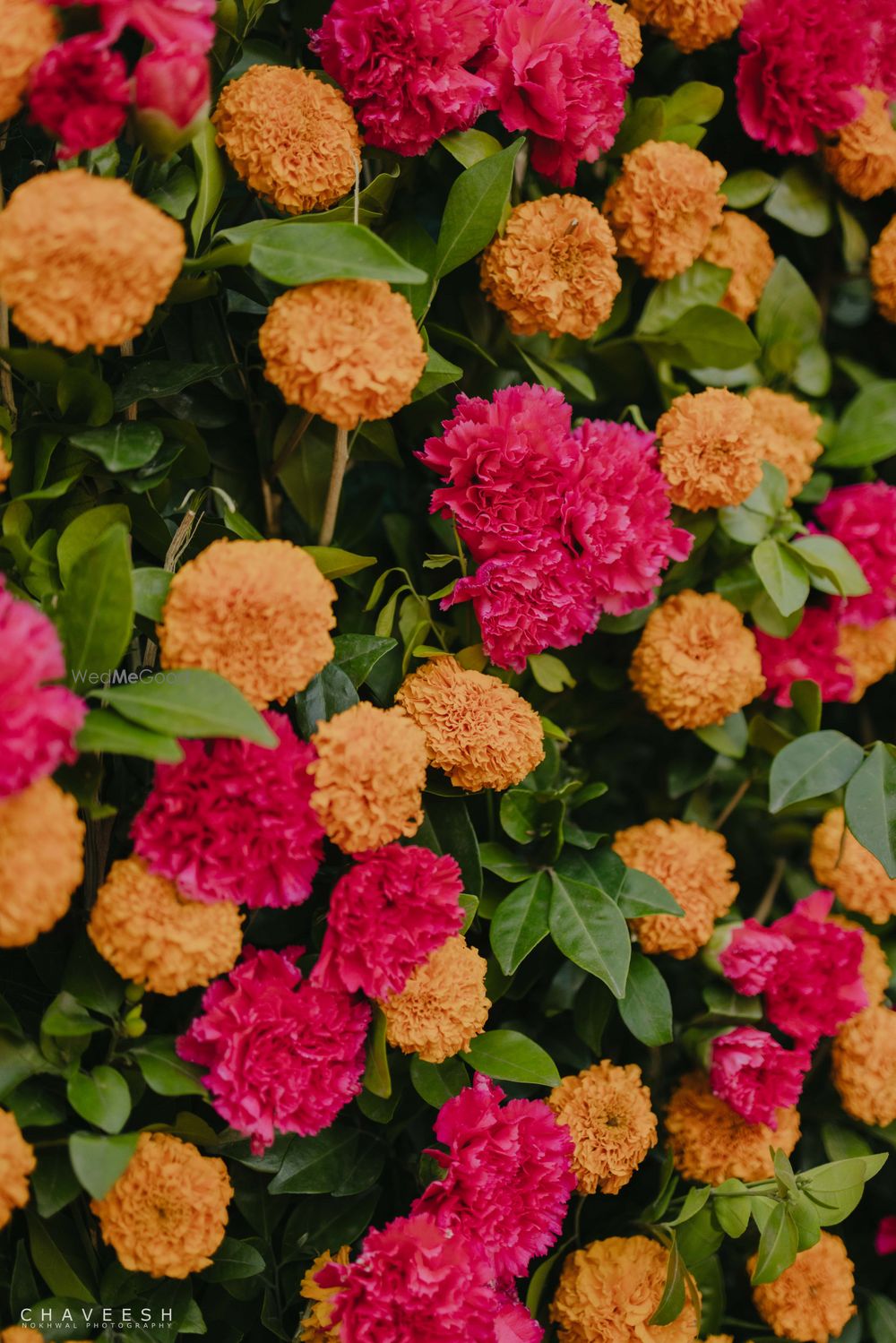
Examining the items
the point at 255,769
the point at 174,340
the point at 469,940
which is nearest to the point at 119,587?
the point at 255,769

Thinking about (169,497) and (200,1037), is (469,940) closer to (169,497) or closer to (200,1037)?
(200,1037)

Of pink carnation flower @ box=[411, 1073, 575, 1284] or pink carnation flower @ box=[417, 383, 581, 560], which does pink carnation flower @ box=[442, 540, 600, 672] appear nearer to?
pink carnation flower @ box=[417, 383, 581, 560]

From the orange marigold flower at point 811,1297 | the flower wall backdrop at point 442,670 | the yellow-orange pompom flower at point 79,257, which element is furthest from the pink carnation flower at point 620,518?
the orange marigold flower at point 811,1297

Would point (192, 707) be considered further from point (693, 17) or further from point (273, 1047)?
point (693, 17)

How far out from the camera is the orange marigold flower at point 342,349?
0.66m

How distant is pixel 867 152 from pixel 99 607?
81 centimetres

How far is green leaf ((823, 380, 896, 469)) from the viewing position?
3.41 ft

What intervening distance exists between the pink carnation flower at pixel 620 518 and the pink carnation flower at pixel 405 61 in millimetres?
236

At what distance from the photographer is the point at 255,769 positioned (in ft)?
2.12

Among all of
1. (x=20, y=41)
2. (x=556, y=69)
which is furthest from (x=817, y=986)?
(x=20, y=41)

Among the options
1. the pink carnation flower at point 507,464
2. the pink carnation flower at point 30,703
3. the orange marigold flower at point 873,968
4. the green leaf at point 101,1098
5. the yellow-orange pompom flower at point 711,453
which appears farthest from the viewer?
the orange marigold flower at point 873,968

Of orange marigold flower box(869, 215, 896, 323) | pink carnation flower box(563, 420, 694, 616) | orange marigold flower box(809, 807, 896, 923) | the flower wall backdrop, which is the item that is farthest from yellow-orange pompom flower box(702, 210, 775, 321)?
orange marigold flower box(809, 807, 896, 923)

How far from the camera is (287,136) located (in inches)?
28.6

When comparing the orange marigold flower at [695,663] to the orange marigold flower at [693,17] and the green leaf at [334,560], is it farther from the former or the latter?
the orange marigold flower at [693,17]
